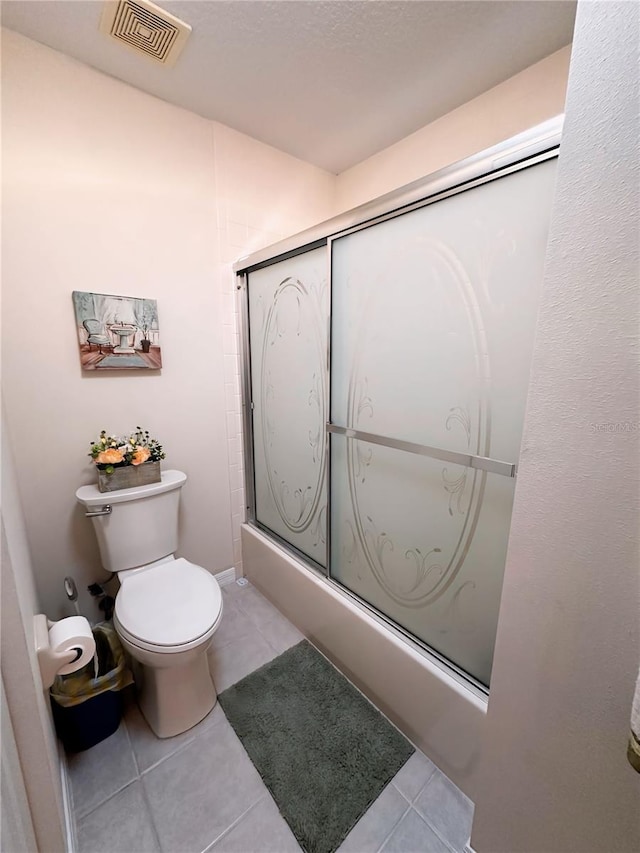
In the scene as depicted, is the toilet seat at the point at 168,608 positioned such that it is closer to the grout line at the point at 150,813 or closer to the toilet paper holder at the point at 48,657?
the toilet paper holder at the point at 48,657

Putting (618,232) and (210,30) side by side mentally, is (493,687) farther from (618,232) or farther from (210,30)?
(210,30)

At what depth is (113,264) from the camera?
146cm

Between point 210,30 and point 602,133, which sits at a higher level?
point 210,30

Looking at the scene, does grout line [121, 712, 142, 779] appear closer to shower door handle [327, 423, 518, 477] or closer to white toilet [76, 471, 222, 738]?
white toilet [76, 471, 222, 738]

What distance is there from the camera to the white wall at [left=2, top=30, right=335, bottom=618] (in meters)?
1.26

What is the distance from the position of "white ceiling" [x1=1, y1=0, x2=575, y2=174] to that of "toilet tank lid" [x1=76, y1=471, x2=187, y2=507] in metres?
1.66

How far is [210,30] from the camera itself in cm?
115

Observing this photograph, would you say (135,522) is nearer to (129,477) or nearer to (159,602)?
(129,477)

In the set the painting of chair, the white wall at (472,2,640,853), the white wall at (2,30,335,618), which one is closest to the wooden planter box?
the white wall at (2,30,335,618)

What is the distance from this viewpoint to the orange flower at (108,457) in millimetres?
1410

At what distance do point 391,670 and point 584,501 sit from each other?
100 centimetres

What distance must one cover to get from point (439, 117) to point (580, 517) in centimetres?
188

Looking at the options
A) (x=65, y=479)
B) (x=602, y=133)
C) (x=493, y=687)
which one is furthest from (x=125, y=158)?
(x=493, y=687)

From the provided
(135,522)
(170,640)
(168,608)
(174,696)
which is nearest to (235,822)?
(174,696)
